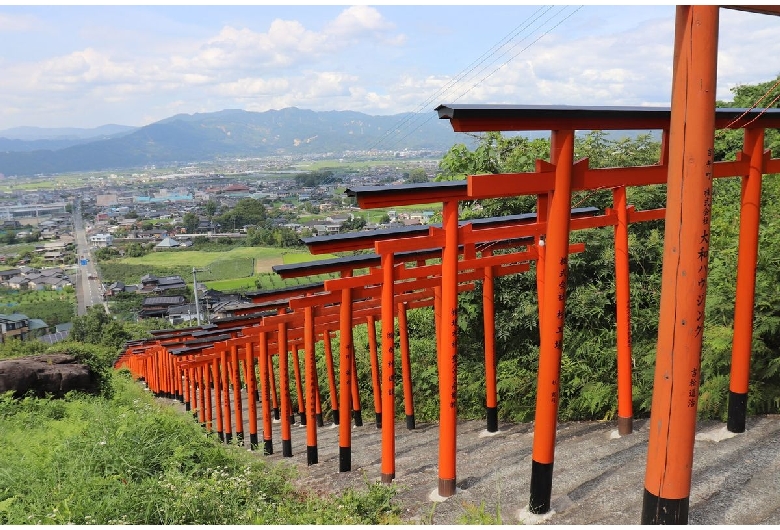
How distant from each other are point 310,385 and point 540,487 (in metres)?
5.11

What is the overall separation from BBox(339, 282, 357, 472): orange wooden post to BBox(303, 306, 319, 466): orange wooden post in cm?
70

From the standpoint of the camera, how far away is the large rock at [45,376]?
42.5ft

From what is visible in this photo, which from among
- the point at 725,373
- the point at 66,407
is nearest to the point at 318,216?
the point at 66,407

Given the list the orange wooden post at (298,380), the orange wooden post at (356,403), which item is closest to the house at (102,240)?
the orange wooden post at (298,380)

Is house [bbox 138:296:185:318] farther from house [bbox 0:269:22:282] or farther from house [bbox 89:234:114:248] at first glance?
house [bbox 89:234:114:248]

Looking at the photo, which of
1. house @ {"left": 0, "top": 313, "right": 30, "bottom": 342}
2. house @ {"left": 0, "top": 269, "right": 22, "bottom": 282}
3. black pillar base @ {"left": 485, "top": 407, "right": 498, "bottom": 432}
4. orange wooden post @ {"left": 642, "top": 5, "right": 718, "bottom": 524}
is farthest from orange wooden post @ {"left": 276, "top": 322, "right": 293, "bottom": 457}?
house @ {"left": 0, "top": 269, "right": 22, "bottom": 282}

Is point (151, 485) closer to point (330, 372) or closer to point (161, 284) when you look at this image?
point (330, 372)

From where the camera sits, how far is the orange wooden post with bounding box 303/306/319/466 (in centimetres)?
809

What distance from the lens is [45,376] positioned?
13789 millimetres

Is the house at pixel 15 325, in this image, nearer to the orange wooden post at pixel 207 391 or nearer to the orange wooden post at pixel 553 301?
the orange wooden post at pixel 207 391

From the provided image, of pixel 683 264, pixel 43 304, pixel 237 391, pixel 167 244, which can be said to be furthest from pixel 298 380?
pixel 167 244

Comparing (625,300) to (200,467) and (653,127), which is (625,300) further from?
(200,467)

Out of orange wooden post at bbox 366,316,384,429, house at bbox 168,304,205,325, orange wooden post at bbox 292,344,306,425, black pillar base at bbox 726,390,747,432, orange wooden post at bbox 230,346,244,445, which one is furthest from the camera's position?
house at bbox 168,304,205,325

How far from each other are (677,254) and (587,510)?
258 centimetres
